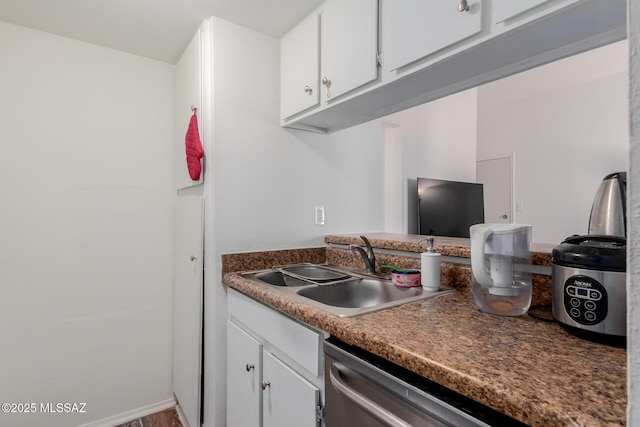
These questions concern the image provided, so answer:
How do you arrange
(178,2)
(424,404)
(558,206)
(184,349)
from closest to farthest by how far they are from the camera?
(424,404) < (178,2) < (184,349) < (558,206)

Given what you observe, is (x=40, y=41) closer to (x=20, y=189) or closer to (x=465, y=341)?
(x=20, y=189)

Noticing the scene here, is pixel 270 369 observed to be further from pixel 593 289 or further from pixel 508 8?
pixel 508 8

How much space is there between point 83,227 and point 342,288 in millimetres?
1521

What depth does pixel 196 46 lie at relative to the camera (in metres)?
1.68

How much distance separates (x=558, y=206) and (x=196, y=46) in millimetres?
4439

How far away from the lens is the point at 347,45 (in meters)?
1.29

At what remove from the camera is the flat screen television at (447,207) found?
2.44m

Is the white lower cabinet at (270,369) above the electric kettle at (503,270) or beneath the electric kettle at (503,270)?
beneath

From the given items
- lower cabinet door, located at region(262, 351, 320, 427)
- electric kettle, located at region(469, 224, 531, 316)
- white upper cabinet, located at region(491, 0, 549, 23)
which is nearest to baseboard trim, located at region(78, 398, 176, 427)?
lower cabinet door, located at region(262, 351, 320, 427)

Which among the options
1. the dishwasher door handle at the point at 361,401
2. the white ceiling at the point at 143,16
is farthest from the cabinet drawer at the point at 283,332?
the white ceiling at the point at 143,16

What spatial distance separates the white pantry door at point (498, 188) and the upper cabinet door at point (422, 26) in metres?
4.06

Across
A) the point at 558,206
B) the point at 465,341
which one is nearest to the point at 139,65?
the point at 465,341

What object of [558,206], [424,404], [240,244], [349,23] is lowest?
[424,404]

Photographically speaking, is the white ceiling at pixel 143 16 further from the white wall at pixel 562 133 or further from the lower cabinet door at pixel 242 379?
the white wall at pixel 562 133
